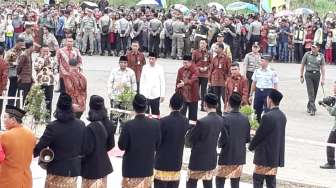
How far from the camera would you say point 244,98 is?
1712 cm

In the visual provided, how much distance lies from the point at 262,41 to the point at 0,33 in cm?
1022

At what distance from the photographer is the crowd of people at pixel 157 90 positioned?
1066cm

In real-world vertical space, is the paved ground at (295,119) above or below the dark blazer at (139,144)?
below

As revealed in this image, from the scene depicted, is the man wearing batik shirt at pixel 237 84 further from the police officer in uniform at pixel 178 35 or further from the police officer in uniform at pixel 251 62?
the police officer in uniform at pixel 178 35

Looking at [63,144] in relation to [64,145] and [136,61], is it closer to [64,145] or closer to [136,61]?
[64,145]

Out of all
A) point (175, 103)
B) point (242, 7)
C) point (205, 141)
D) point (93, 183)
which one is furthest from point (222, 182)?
point (242, 7)

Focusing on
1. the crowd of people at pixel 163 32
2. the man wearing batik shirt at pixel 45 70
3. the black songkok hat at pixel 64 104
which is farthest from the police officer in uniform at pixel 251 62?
the crowd of people at pixel 163 32

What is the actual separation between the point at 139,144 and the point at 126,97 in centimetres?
588

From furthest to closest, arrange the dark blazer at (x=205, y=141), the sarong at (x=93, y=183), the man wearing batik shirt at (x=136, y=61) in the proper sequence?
the man wearing batik shirt at (x=136, y=61) → the dark blazer at (x=205, y=141) → the sarong at (x=93, y=183)

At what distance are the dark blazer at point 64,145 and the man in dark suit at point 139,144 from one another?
653 millimetres

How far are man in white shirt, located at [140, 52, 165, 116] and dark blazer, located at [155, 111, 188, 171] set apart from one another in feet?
19.0

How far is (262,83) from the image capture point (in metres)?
18.6

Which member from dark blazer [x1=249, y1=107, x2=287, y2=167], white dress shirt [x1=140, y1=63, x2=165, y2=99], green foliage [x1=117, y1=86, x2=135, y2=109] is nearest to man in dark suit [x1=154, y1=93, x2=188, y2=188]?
dark blazer [x1=249, y1=107, x2=287, y2=167]

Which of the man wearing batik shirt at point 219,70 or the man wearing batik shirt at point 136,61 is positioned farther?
the man wearing batik shirt at point 219,70
